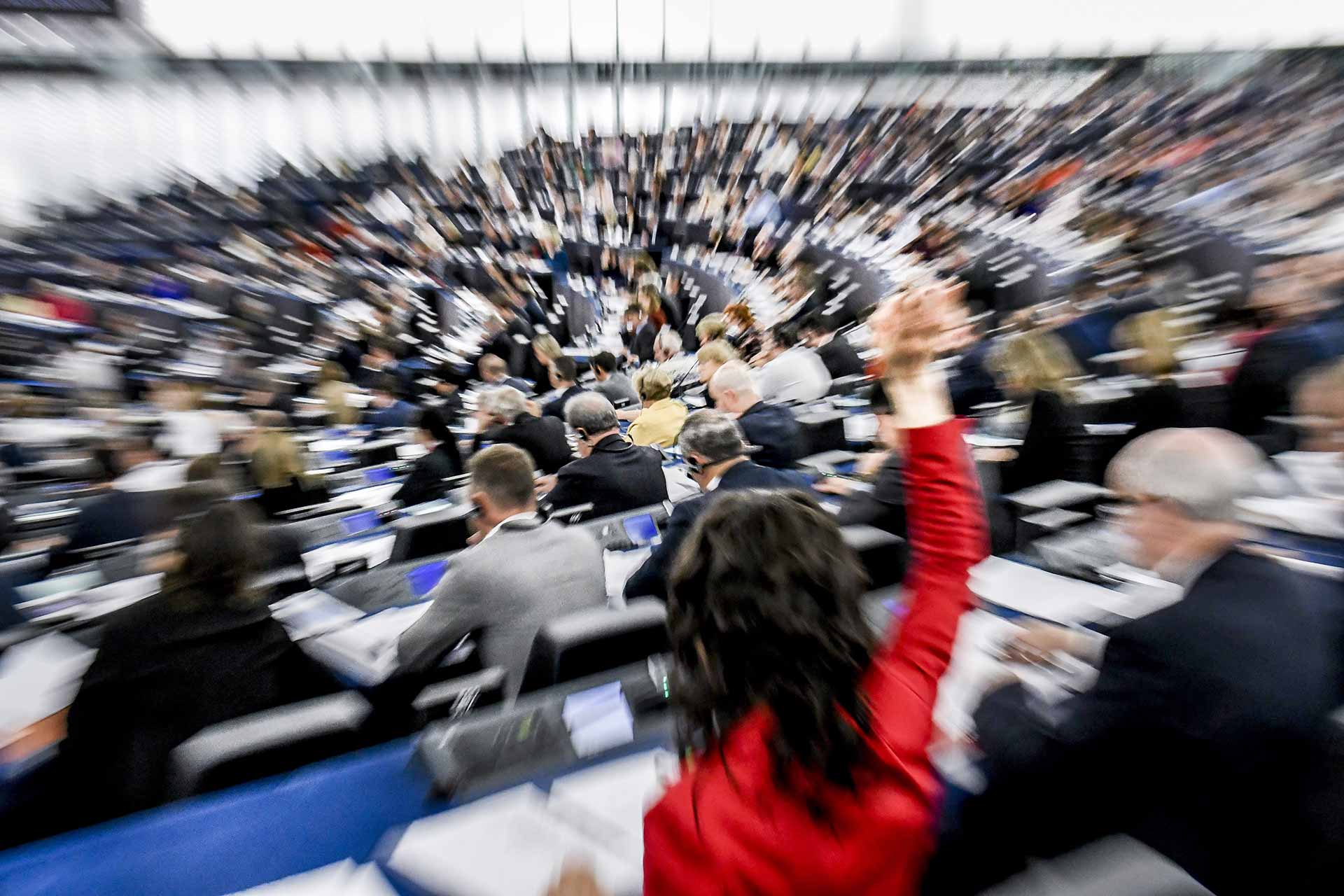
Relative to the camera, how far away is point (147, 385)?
711cm

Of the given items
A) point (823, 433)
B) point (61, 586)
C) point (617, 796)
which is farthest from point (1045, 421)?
point (61, 586)

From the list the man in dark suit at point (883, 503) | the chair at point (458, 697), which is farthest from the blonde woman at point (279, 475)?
the man in dark suit at point (883, 503)

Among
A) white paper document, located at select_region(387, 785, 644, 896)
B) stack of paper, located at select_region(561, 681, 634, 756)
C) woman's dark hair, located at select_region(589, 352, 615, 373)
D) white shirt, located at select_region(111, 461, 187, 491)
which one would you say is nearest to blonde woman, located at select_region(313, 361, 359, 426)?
woman's dark hair, located at select_region(589, 352, 615, 373)

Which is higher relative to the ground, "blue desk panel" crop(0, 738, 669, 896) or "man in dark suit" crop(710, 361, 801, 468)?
"man in dark suit" crop(710, 361, 801, 468)

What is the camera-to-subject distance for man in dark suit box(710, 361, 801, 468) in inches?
146

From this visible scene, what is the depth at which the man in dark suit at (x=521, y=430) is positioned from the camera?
4.30m

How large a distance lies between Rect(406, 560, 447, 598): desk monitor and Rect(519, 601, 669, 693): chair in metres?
0.84

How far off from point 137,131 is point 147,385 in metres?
9.50

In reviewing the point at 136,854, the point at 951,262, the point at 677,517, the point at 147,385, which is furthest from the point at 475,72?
the point at 136,854

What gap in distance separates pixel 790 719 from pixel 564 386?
536cm

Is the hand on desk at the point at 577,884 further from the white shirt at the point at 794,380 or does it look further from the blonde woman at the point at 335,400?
the blonde woman at the point at 335,400

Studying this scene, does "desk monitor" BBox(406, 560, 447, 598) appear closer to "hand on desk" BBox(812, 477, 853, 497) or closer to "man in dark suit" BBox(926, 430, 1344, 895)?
"man in dark suit" BBox(926, 430, 1344, 895)

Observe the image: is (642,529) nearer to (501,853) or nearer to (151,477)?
(501,853)

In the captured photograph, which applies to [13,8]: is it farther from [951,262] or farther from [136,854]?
[951,262]
